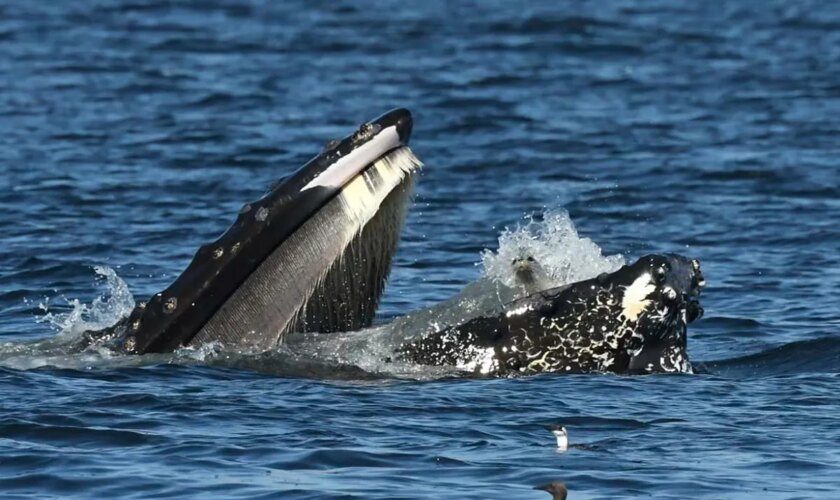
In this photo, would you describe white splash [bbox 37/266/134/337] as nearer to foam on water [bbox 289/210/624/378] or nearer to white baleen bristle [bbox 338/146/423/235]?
foam on water [bbox 289/210/624/378]

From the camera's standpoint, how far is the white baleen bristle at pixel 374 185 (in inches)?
384

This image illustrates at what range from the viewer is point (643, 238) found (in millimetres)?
16625

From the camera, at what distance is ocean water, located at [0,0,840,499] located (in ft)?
30.1

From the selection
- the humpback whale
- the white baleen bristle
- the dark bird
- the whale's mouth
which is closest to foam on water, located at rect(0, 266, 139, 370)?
the humpback whale

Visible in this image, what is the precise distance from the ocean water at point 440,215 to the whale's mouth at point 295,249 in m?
0.29

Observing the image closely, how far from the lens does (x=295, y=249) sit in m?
9.85

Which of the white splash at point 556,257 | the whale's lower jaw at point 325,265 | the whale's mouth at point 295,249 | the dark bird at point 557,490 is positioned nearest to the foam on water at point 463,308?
the white splash at point 556,257

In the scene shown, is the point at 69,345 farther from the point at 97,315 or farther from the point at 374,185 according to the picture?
the point at 374,185

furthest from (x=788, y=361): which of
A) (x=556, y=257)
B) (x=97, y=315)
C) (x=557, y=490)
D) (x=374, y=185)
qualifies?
(x=557, y=490)

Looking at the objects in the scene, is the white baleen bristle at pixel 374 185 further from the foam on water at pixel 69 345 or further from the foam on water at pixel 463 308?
the foam on water at pixel 69 345

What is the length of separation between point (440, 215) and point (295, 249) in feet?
25.9

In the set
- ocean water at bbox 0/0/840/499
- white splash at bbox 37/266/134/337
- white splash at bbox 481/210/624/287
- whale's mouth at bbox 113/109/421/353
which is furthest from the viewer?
white splash at bbox 37/266/134/337

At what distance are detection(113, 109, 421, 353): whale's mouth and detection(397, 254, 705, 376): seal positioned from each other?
0.60m

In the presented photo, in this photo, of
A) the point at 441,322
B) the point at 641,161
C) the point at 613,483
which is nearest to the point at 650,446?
the point at 613,483
